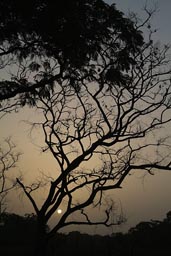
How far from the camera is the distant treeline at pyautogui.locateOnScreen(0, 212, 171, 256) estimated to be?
33.9 m

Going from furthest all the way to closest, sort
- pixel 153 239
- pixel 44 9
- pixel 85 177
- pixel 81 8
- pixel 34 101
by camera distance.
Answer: pixel 153 239, pixel 85 177, pixel 34 101, pixel 81 8, pixel 44 9

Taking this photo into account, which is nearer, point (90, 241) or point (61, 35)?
point (61, 35)

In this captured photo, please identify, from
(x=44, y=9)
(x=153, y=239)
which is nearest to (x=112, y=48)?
(x=44, y=9)

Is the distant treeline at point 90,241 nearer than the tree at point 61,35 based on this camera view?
No

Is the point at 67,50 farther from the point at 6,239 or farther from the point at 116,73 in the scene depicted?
the point at 6,239

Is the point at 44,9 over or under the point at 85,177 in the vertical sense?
over

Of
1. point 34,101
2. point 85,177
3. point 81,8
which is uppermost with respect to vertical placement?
point 81,8

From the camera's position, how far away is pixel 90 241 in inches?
1319

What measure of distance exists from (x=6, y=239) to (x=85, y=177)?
34.5 metres

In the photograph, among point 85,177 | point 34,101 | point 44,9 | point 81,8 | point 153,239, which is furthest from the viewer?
point 153,239

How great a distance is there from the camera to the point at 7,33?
11250 mm

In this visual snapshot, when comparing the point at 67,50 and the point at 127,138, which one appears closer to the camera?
the point at 67,50

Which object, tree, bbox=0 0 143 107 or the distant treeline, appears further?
the distant treeline

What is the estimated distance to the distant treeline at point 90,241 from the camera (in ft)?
111
